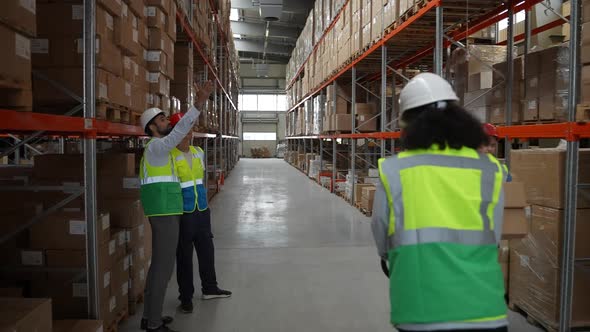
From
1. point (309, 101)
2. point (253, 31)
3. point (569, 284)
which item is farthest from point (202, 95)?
point (253, 31)

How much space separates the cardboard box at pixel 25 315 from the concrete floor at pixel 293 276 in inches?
54.3

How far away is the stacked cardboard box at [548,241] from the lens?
12.1 feet

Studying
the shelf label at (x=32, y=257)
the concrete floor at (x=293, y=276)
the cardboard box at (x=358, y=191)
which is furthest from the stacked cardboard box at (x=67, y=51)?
the cardboard box at (x=358, y=191)

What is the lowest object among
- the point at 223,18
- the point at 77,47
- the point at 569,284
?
the point at 569,284

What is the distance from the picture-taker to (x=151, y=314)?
141 inches

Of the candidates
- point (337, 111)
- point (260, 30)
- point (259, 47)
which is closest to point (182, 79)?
point (337, 111)

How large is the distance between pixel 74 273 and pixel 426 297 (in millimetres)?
2868

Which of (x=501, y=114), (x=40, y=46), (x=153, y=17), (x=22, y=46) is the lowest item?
(x=501, y=114)

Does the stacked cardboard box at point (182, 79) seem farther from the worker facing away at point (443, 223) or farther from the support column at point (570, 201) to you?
the worker facing away at point (443, 223)

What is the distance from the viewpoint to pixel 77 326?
10.4ft

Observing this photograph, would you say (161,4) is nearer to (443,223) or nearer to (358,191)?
(443,223)

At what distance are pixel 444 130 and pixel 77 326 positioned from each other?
2767 millimetres

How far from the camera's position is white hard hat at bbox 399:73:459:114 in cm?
178

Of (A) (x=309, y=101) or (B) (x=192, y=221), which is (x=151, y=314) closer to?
(B) (x=192, y=221)
